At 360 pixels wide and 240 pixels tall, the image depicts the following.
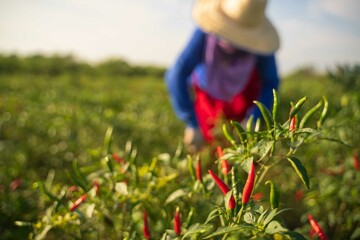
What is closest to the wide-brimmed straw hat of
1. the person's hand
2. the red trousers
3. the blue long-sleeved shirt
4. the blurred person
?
the blurred person

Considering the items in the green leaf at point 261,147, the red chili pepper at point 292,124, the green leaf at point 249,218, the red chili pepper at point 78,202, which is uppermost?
the red chili pepper at point 292,124

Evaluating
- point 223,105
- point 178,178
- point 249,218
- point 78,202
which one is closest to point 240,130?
point 249,218

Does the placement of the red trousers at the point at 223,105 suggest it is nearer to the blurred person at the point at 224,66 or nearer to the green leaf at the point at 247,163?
the blurred person at the point at 224,66

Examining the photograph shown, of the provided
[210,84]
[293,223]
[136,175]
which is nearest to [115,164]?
Answer: [136,175]

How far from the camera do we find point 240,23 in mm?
1778

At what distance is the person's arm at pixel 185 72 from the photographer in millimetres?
1960

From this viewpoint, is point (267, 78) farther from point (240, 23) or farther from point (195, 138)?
point (195, 138)

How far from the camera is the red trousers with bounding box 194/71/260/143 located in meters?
2.16

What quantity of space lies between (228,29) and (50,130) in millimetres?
1478

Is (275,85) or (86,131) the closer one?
(275,85)

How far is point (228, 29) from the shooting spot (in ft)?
5.70

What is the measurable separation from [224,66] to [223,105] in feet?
0.89

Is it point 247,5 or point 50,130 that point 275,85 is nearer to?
point 247,5

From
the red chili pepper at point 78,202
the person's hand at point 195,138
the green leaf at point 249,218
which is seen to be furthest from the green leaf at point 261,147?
the person's hand at point 195,138
